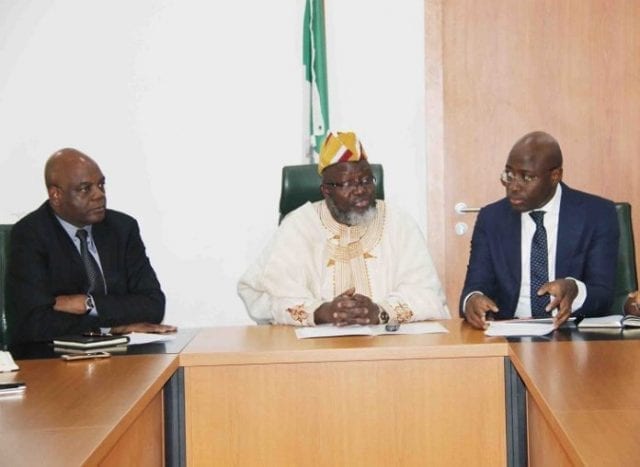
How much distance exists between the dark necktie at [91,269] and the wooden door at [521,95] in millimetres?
1849

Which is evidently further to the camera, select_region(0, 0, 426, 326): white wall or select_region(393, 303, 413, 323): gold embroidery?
select_region(0, 0, 426, 326): white wall

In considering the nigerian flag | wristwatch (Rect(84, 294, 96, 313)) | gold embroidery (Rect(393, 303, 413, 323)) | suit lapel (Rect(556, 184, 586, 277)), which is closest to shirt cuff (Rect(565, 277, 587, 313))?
A: suit lapel (Rect(556, 184, 586, 277))

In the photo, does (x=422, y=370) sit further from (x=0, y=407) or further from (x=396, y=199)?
(x=396, y=199)

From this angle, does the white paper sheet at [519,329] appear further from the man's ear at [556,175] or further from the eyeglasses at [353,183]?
the eyeglasses at [353,183]

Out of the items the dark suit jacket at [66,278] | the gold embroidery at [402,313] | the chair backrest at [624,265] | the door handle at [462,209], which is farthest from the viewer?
the door handle at [462,209]

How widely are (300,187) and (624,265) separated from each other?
1.33 meters

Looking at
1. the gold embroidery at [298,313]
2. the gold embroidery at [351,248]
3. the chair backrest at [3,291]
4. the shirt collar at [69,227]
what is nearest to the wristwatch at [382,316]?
the gold embroidery at [298,313]

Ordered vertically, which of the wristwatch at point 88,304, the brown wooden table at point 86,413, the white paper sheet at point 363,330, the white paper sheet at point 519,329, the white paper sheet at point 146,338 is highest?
the wristwatch at point 88,304

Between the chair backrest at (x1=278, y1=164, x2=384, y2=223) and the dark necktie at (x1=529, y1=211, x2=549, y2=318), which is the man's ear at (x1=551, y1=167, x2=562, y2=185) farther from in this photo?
the chair backrest at (x1=278, y1=164, x2=384, y2=223)

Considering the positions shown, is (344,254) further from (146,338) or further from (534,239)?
(146,338)

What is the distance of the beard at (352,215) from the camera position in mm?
3746

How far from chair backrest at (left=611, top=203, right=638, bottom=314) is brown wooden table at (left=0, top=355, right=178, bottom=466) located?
1.78 meters

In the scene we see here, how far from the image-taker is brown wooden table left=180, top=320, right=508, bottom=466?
268 cm

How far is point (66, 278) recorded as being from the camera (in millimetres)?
3533
